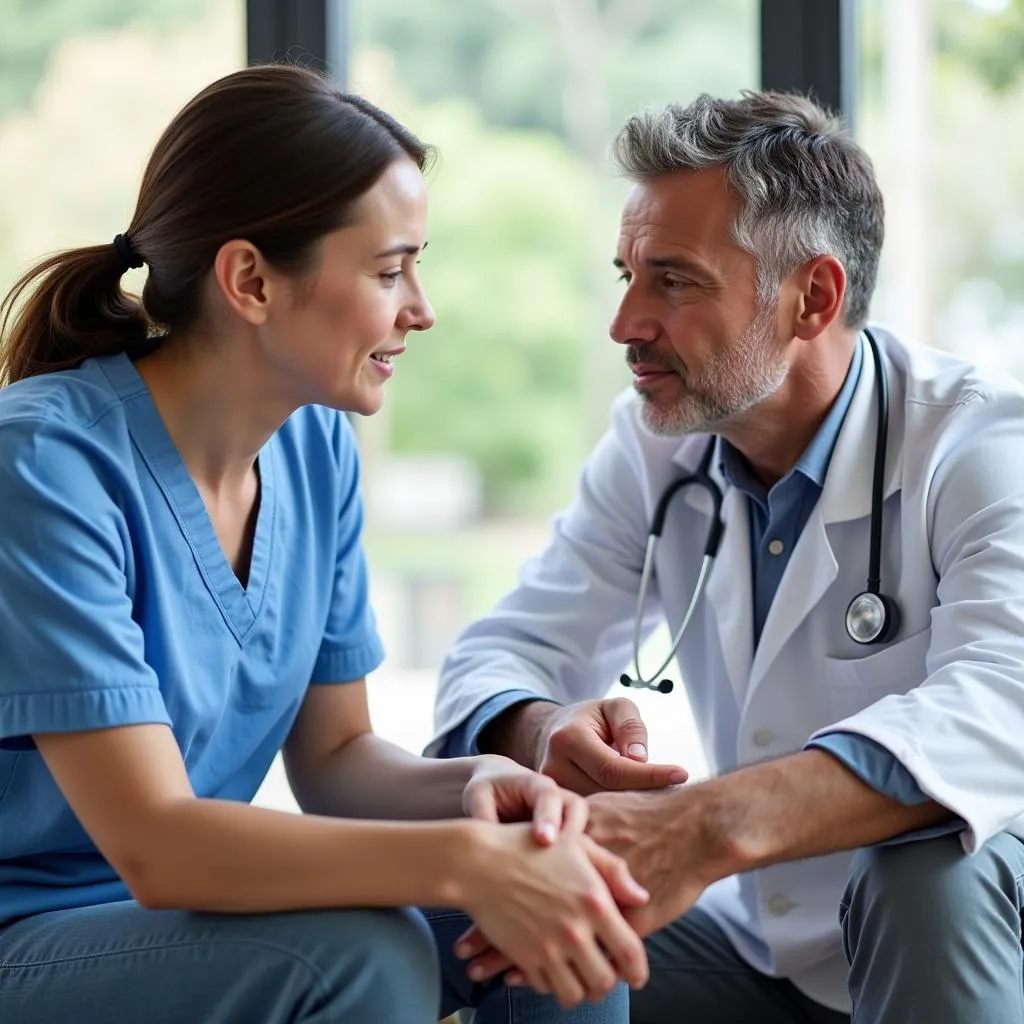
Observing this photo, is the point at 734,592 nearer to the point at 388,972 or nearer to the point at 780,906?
the point at 780,906

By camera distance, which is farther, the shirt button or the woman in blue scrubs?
the shirt button

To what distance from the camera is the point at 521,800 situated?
1341 mm

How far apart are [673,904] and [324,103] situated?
84 cm

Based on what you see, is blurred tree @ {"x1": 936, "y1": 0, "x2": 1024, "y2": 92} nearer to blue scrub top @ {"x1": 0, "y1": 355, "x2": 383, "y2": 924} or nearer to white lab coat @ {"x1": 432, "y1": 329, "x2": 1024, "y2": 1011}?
white lab coat @ {"x1": 432, "y1": 329, "x2": 1024, "y2": 1011}

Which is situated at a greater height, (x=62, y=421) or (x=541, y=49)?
(x=541, y=49)

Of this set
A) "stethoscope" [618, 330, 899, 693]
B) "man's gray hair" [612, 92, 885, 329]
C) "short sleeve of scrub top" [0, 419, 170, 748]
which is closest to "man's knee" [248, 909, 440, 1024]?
"short sleeve of scrub top" [0, 419, 170, 748]

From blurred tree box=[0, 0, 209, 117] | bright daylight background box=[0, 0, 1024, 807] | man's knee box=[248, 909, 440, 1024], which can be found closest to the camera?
man's knee box=[248, 909, 440, 1024]

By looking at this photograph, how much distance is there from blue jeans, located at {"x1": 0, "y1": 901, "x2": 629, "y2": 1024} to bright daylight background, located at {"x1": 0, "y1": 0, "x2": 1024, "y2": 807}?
874mm

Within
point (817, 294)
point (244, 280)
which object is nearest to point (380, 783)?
point (244, 280)

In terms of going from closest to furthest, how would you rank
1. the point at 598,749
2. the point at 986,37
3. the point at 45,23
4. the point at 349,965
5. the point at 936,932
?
the point at 349,965, the point at 936,932, the point at 598,749, the point at 986,37, the point at 45,23

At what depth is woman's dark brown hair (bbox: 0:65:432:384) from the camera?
1.30 meters

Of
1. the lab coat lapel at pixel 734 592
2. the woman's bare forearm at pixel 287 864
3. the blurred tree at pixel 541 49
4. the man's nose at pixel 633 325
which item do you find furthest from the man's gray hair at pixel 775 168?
the blurred tree at pixel 541 49

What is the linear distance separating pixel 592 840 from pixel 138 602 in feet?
1.59

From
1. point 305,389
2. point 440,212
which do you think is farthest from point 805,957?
point 440,212
